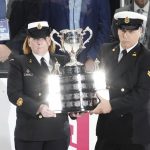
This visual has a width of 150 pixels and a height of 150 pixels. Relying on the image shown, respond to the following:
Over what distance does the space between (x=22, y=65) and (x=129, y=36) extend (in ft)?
1.97

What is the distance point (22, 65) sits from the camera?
2.86 m

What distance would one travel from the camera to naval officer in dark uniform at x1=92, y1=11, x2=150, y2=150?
2.79m

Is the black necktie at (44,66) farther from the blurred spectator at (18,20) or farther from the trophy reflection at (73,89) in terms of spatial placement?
the blurred spectator at (18,20)

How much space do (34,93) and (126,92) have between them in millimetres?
498

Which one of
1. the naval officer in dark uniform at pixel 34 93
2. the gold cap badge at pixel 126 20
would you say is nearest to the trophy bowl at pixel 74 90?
the naval officer in dark uniform at pixel 34 93

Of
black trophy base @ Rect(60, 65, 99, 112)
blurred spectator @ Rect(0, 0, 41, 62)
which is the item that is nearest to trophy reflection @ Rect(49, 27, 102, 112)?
black trophy base @ Rect(60, 65, 99, 112)

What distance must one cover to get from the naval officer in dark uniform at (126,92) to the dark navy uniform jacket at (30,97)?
10.2 inches

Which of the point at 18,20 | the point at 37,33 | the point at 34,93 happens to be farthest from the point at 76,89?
the point at 18,20

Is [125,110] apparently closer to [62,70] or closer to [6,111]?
[62,70]

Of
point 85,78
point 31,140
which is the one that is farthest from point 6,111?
point 85,78

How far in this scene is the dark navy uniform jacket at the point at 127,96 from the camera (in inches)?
110

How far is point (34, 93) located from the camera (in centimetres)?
286

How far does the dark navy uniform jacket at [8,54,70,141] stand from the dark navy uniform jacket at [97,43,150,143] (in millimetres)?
270

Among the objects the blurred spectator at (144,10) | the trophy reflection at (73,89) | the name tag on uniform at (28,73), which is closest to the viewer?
the trophy reflection at (73,89)
